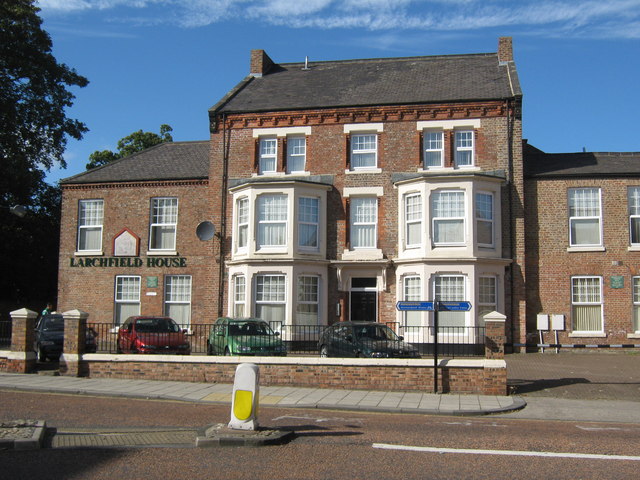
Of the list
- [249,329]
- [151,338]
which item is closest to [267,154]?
[249,329]

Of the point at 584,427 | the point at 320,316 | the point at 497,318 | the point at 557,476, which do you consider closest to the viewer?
the point at 557,476

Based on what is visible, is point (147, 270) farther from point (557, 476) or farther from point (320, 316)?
point (557, 476)

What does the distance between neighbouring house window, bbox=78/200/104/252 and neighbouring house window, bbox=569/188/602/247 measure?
19139 mm

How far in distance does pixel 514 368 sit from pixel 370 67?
15.4 metres

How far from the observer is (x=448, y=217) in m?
22.9

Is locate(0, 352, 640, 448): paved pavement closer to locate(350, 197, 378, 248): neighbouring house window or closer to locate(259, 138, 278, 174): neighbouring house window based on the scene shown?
locate(350, 197, 378, 248): neighbouring house window

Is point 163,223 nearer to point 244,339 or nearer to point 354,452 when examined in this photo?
point 244,339

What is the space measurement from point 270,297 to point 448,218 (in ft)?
23.4

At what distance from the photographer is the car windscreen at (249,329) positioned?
18406 millimetres

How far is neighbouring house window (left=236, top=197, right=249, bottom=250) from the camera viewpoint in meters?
24.8

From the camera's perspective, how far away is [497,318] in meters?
14.7

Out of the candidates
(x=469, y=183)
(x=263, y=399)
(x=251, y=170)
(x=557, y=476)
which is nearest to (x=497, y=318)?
(x=263, y=399)

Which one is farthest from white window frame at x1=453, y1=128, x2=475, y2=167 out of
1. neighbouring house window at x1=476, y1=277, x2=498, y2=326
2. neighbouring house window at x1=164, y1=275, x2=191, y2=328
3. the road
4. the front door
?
the road

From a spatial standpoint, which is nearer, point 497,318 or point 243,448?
point 243,448
